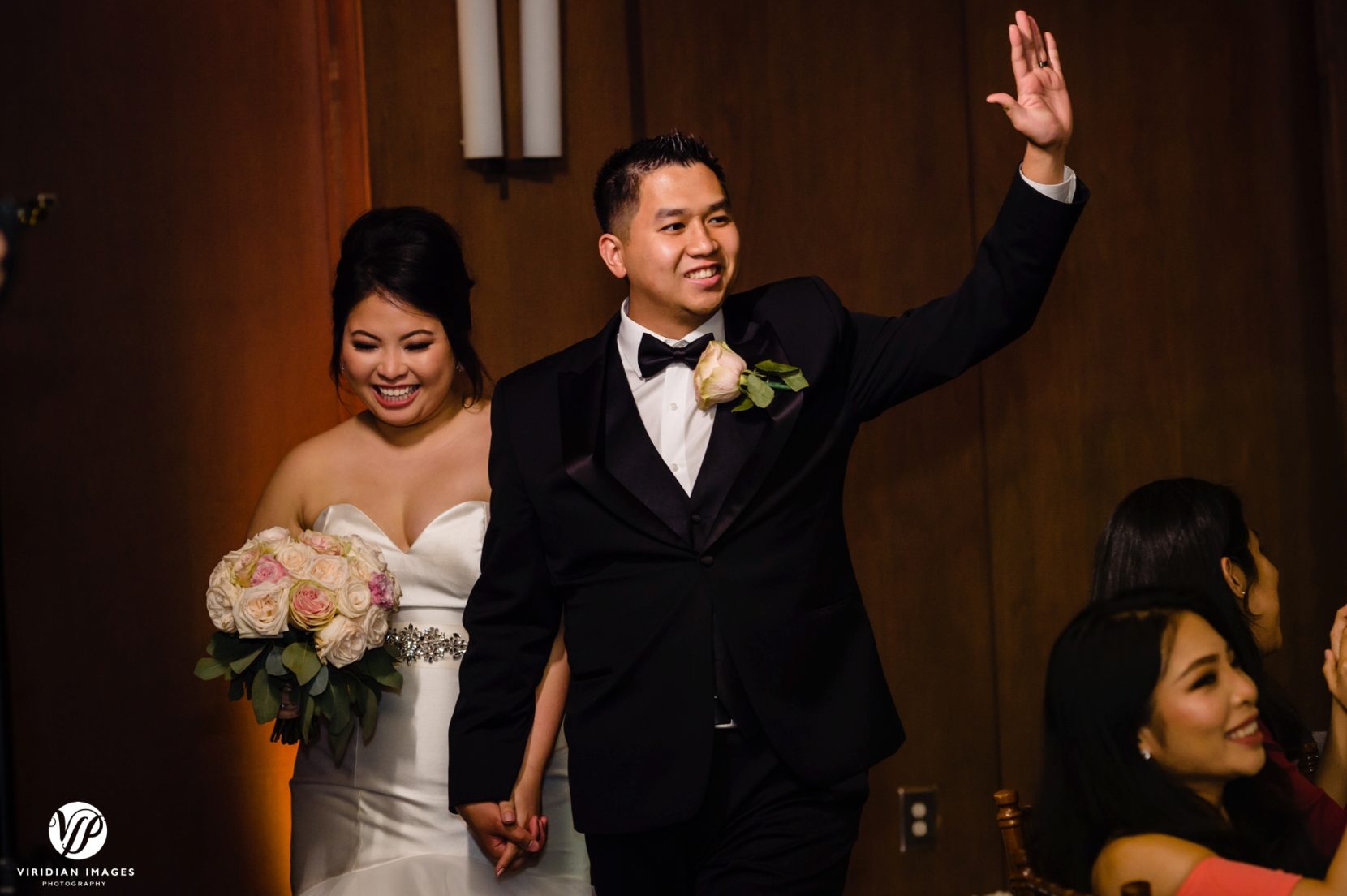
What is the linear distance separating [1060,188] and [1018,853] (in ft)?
3.82

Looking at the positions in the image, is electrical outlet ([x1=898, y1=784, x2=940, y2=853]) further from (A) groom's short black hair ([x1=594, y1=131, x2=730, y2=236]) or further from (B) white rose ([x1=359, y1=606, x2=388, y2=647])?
(A) groom's short black hair ([x1=594, y1=131, x2=730, y2=236])

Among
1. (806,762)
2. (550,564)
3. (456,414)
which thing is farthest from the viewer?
(456,414)

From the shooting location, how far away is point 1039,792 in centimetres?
226

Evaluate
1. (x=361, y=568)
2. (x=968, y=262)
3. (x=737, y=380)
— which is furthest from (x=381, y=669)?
(x=968, y=262)

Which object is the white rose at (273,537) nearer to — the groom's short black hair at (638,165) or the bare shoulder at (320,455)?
the bare shoulder at (320,455)

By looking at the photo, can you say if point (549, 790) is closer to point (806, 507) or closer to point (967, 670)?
point (806, 507)

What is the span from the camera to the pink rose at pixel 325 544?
319 centimetres

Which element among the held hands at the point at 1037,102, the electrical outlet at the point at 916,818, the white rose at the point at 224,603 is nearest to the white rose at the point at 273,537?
the white rose at the point at 224,603

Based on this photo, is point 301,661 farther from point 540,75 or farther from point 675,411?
point 540,75

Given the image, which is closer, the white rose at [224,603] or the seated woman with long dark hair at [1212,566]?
the seated woman with long dark hair at [1212,566]

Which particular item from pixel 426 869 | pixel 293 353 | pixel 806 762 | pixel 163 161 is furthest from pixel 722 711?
pixel 163 161

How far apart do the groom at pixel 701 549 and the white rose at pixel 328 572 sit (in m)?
0.36

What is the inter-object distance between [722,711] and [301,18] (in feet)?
8.56

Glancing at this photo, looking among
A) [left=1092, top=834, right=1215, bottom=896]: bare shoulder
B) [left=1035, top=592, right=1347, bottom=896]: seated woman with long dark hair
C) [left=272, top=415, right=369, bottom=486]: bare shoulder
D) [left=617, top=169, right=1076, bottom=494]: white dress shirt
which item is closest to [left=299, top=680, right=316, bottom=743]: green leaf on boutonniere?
[left=272, top=415, right=369, bottom=486]: bare shoulder
